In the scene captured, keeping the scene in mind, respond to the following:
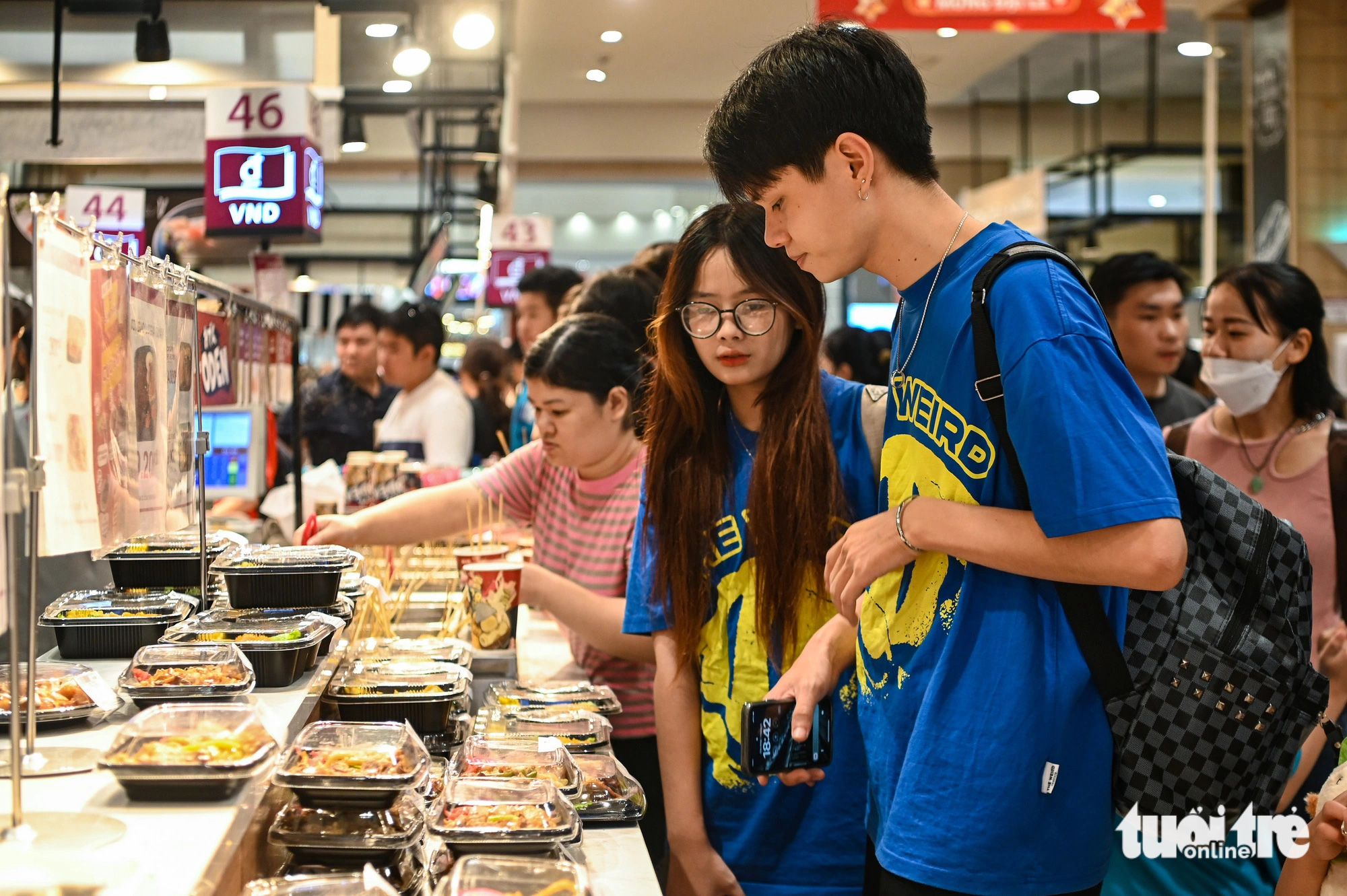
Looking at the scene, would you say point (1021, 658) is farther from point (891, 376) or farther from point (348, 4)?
point (348, 4)

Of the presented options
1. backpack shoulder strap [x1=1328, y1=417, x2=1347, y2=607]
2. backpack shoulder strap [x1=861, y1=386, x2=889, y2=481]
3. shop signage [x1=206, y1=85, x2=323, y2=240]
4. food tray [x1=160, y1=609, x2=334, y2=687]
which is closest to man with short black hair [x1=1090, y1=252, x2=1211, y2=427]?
backpack shoulder strap [x1=1328, y1=417, x2=1347, y2=607]

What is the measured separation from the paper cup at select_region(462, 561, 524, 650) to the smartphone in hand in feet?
3.00

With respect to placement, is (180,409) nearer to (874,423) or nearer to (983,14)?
(874,423)

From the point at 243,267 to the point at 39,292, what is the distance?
1793cm

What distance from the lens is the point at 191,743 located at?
1510mm

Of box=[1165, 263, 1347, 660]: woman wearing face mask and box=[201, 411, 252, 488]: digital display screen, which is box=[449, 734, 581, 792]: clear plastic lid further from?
box=[201, 411, 252, 488]: digital display screen

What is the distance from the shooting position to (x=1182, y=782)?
154 cm

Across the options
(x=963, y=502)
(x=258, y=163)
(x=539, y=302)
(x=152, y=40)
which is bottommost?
(x=963, y=502)

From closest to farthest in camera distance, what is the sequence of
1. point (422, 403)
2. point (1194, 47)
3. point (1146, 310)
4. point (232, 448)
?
point (1146, 310) → point (232, 448) → point (422, 403) → point (1194, 47)

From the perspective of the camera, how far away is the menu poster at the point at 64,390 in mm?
1340

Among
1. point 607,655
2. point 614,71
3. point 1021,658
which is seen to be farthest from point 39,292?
point 614,71

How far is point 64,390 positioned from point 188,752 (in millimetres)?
475

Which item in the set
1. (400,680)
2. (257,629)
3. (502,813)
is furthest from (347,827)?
(400,680)

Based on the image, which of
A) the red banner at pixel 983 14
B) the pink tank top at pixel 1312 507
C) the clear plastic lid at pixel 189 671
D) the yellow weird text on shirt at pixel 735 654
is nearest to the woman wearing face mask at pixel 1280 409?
the pink tank top at pixel 1312 507
